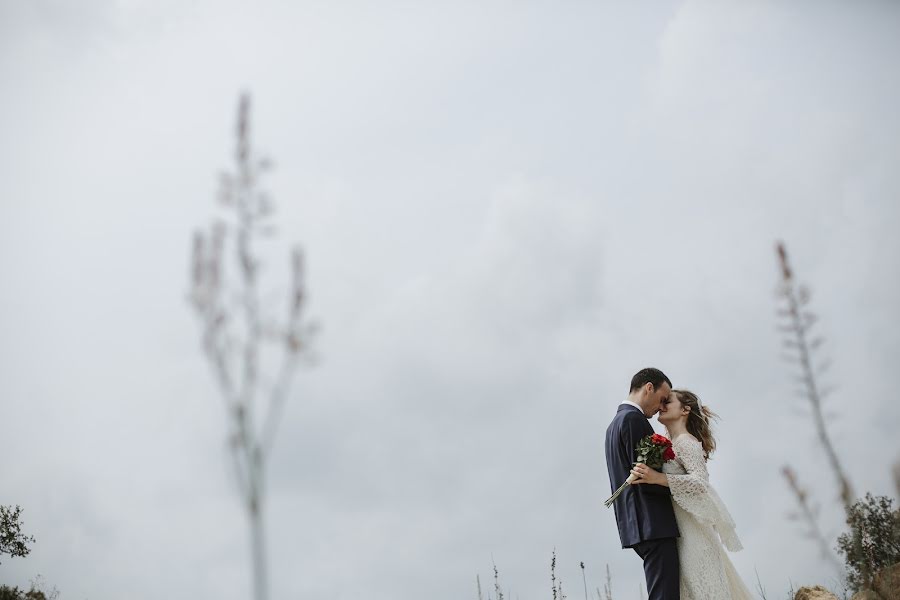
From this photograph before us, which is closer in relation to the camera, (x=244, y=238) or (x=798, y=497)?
(x=244, y=238)

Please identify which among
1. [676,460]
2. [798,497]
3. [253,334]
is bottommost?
[798,497]

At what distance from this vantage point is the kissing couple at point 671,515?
6.84m

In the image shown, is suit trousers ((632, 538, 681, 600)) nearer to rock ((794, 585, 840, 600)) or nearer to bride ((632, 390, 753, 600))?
bride ((632, 390, 753, 600))

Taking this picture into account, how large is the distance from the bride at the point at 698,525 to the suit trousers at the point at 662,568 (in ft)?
0.45

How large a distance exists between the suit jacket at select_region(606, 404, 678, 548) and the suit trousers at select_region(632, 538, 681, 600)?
111 millimetres

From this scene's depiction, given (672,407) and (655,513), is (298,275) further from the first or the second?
(672,407)

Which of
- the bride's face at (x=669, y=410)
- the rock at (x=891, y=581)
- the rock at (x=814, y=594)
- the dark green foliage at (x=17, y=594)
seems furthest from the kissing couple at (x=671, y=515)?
the dark green foliage at (x=17, y=594)

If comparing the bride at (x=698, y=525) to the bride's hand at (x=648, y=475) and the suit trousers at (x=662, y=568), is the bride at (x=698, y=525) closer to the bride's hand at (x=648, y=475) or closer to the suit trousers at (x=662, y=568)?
the bride's hand at (x=648, y=475)

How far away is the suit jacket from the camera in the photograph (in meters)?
6.88

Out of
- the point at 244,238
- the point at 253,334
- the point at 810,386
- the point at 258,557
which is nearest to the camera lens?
the point at 258,557

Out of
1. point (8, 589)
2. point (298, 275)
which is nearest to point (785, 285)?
point (298, 275)

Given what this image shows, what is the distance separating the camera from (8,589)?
553 inches

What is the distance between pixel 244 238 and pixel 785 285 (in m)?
1.53

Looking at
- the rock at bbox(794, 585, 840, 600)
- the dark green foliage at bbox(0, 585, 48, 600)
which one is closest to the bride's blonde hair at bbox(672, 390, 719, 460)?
the rock at bbox(794, 585, 840, 600)
